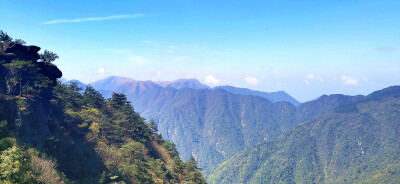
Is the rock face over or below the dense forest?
over

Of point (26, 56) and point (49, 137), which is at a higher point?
point (26, 56)

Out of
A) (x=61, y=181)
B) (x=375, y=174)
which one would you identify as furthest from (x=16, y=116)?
(x=375, y=174)

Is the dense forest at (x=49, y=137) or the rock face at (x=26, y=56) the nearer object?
the dense forest at (x=49, y=137)

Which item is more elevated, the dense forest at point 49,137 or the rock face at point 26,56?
the rock face at point 26,56

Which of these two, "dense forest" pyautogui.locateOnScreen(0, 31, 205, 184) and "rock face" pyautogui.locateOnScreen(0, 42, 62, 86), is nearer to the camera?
"dense forest" pyautogui.locateOnScreen(0, 31, 205, 184)

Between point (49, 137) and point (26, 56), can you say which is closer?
point (49, 137)

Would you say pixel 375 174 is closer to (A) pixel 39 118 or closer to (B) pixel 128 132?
(B) pixel 128 132
